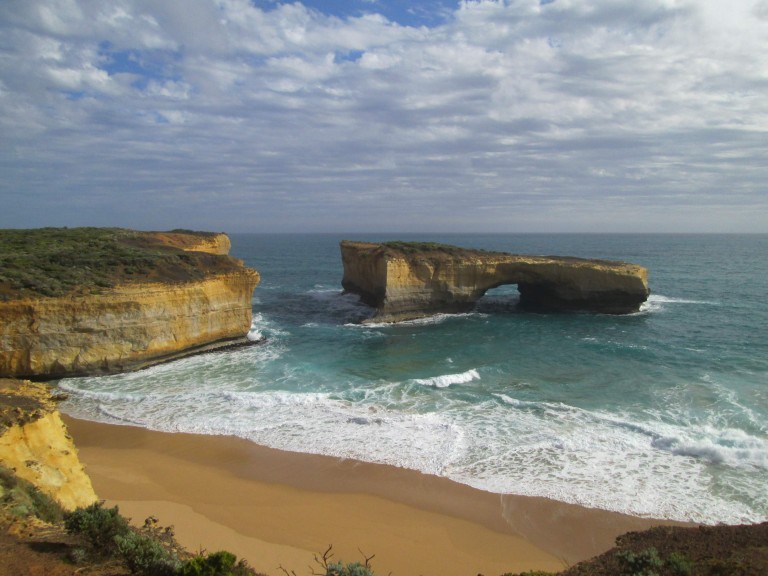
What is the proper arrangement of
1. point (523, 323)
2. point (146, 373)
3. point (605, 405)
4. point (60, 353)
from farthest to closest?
point (523, 323) → point (146, 373) → point (60, 353) → point (605, 405)

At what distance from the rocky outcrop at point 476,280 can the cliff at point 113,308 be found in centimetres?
964

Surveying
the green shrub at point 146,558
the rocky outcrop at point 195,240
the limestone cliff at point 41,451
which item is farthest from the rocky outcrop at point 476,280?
the green shrub at point 146,558

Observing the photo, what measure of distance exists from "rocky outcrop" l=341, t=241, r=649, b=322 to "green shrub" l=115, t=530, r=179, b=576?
81.9ft

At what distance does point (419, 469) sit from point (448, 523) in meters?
2.19

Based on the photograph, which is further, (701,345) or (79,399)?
(701,345)

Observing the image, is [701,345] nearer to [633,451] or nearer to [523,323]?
[523,323]

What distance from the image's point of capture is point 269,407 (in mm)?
17266

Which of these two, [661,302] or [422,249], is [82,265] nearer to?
[422,249]

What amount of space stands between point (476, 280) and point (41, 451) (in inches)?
1082

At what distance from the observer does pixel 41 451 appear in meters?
9.23

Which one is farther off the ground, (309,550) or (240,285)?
(240,285)

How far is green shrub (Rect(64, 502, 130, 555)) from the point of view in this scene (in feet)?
22.1

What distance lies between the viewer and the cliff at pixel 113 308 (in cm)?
1881

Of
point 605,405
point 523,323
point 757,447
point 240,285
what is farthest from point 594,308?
point 240,285
